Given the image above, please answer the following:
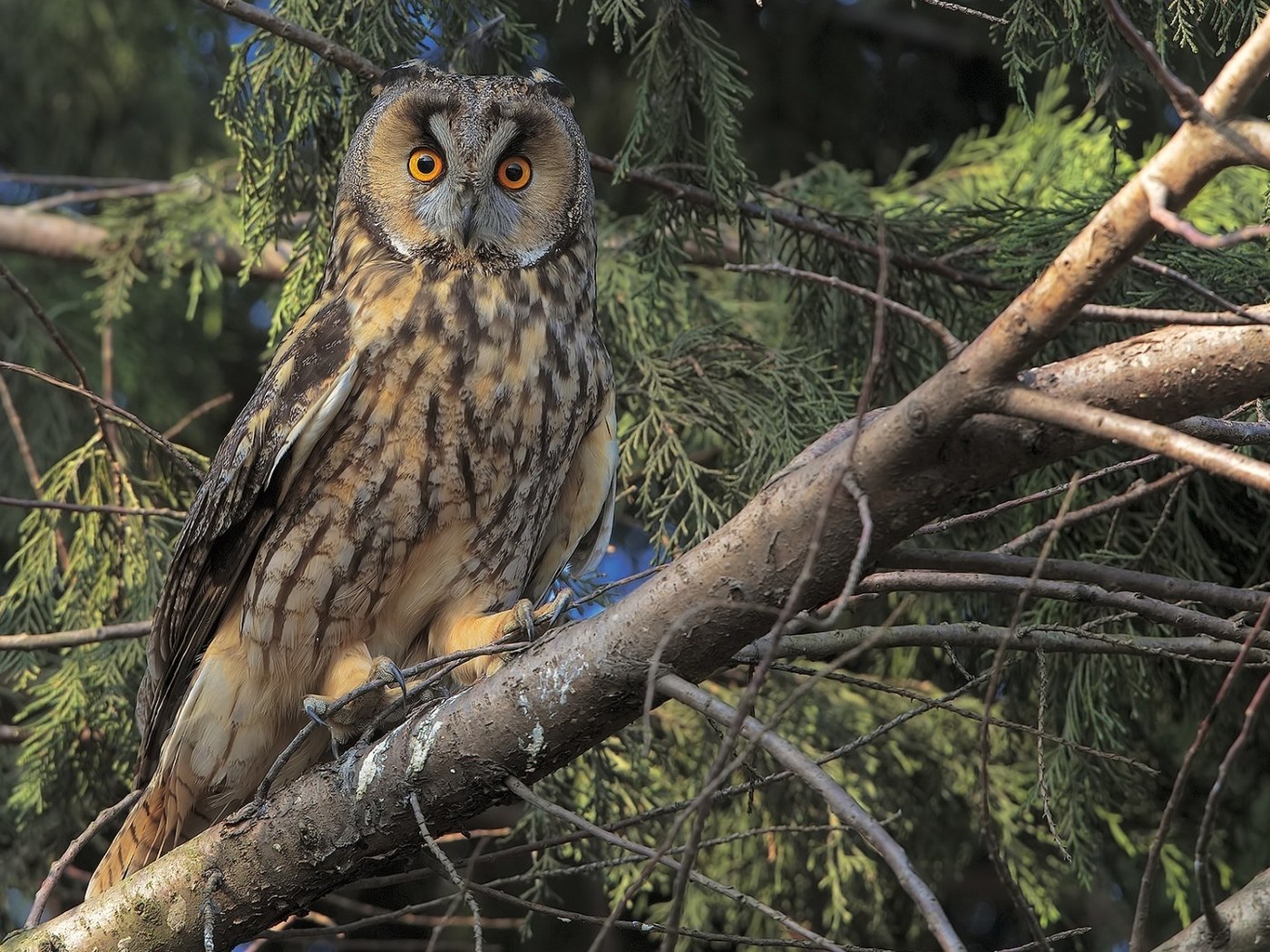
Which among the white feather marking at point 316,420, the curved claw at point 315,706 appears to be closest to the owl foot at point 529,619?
the curved claw at point 315,706

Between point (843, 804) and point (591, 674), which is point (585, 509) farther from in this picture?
point (843, 804)

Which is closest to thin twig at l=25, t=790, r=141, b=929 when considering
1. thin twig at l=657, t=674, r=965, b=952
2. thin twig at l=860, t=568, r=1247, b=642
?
thin twig at l=657, t=674, r=965, b=952

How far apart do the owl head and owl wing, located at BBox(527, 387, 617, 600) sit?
0.45 meters

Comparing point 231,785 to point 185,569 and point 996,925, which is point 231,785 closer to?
point 185,569

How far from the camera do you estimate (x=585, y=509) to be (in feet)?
10.6

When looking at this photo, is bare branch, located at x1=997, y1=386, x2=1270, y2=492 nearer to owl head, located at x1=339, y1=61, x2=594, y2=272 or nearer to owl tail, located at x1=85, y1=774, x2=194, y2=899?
owl head, located at x1=339, y1=61, x2=594, y2=272

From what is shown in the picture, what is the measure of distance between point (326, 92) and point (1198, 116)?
2601 millimetres

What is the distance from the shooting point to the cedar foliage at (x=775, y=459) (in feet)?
10.6

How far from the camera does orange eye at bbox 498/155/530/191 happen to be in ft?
10.7

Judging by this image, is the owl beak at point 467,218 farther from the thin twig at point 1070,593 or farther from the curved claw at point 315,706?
the thin twig at point 1070,593

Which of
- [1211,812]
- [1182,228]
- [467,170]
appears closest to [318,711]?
[467,170]

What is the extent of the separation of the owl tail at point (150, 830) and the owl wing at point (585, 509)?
93 cm

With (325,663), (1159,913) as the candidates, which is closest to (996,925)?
(1159,913)

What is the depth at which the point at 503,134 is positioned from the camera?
3.21 metres
